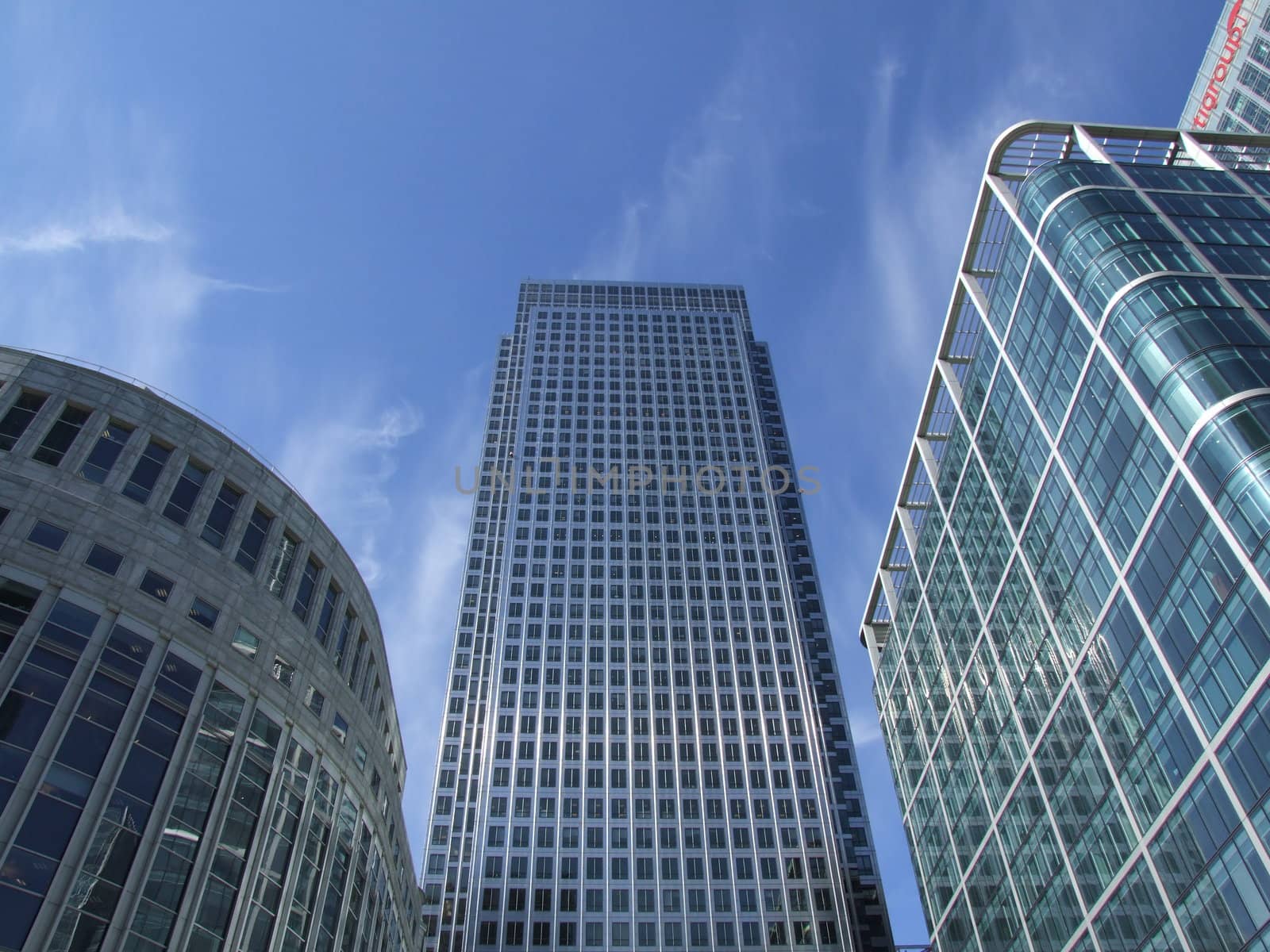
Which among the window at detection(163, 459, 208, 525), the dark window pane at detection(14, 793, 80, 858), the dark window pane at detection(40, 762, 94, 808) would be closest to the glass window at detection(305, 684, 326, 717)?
the window at detection(163, 459, 208, 525)

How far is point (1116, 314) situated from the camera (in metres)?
55.1

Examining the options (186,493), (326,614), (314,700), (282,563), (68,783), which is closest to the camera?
(68,783)

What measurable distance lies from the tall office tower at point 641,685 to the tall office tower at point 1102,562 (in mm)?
22391

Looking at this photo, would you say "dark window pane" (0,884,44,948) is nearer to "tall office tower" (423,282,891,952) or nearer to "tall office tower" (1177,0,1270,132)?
"tall office tower" (423,282,891,952)

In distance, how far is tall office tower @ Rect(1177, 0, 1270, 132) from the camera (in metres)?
109

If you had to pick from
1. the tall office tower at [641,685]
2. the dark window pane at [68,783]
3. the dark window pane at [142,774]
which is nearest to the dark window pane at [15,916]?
the dark window pane at [68,783]

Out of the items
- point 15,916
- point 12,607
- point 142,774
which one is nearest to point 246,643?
point 142,774

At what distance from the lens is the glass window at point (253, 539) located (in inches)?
1748

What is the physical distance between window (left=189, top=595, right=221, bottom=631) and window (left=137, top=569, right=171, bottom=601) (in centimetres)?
119

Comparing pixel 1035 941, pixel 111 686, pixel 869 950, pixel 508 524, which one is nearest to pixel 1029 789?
pixel 1035 941

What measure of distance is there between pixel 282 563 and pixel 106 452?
937 centimetres

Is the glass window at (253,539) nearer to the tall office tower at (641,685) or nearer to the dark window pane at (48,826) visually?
the dark window pane at (48,826)

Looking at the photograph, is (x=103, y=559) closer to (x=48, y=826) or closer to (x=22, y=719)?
(x=22, y=719)

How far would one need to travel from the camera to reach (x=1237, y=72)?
113 metres
